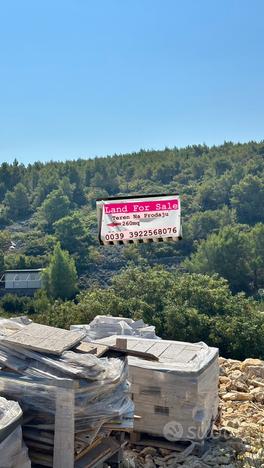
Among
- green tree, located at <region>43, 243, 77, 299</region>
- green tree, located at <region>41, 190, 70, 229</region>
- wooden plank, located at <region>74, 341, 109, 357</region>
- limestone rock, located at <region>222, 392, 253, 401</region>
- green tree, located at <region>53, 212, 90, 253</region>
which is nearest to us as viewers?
wooden plank, located at <region>74, 341, 109, 357</region>

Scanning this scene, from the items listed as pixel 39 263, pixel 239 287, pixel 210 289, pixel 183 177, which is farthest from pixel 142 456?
pixel 183 177

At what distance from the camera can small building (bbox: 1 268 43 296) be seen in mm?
44688

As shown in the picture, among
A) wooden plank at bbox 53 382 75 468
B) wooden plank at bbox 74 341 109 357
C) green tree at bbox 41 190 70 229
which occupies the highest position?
green tree at bbox 41 190 70 229

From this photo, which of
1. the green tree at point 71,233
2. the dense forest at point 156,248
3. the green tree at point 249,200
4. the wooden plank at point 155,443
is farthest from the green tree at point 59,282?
the wooden plank at point 155,443

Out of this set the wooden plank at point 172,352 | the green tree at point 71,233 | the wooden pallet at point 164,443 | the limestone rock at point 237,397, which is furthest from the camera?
the green tree at point 71,233

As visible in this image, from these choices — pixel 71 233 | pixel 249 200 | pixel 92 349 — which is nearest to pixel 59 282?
pixel 71 233

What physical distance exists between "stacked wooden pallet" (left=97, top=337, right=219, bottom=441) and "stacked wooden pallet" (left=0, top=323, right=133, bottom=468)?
0.84 m

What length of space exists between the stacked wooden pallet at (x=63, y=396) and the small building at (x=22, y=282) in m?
39.2

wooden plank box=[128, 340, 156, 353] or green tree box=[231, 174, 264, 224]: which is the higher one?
green tree box=[231, 174, 264, 224]

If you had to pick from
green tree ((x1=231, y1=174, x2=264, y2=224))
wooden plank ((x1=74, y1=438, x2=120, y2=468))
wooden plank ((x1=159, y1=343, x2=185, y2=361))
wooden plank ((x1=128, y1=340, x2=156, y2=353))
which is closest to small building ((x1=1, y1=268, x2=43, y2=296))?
green tree ((x1=231, y1=174, x2=264, y2=224))

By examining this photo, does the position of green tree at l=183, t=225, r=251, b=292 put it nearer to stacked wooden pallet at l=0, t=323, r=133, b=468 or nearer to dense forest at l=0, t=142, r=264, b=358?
dense forest at l=0, t=142, r=264, b=358

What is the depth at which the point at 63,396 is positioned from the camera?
16.7 feet

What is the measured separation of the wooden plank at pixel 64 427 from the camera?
16.7 feet

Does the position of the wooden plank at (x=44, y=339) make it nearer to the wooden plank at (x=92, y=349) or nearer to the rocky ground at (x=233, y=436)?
the wooden plank at (x=92, y=349)
